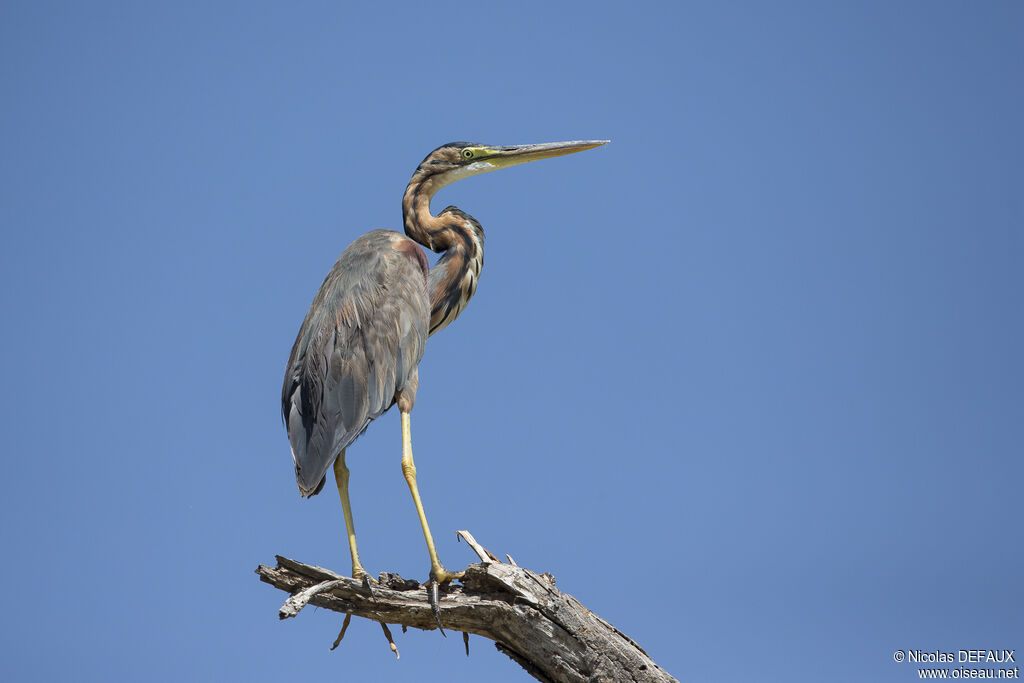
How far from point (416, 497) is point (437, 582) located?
45cm

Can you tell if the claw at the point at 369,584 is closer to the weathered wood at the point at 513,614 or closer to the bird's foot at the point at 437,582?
the weathered wood at the point at 513,614

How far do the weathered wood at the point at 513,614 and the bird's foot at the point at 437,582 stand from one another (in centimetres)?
3

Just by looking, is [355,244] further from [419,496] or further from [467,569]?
[467,569]

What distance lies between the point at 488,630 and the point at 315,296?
1.96m

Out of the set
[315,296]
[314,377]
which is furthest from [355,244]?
[314,377]

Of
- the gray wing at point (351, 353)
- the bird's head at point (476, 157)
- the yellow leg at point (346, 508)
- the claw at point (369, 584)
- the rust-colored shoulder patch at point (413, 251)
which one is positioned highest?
the bird's head at point (476, 157)

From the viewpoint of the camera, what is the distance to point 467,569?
392 cm

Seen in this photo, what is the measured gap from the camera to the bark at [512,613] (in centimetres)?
376

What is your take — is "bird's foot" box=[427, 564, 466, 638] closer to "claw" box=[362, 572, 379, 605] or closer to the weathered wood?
the weathered wood

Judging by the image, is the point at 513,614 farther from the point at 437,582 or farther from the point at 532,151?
the point at 532,151

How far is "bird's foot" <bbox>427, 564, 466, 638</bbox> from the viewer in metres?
3.83

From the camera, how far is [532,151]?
5570 millimetres

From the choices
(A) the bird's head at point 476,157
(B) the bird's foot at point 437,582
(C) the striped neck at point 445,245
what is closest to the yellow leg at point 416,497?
(B) the bird's foot at point 437,582

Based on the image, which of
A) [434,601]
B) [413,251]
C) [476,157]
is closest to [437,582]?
[434,601]
